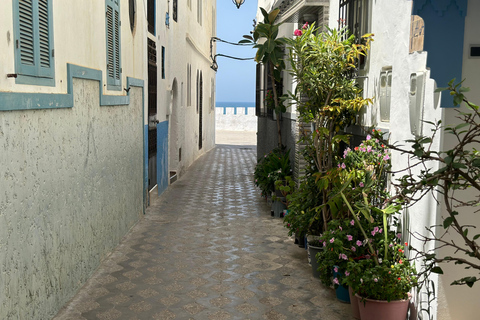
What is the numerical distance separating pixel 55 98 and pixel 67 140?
525 mm

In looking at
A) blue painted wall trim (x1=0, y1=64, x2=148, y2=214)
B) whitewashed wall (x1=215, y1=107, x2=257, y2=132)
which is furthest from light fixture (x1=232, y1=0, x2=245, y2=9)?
whitewashed wall (x1=215, y1=107, x2=257, y2=132)

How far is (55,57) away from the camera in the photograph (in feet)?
15.6

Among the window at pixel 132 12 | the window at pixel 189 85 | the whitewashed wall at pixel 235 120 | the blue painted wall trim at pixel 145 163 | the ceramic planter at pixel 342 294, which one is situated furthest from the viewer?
the whitewashed wall at pixel 235 120

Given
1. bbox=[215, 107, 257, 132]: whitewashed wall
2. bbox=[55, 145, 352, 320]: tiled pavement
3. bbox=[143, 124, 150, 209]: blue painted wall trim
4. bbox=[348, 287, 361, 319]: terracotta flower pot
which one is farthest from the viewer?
bbox=[215, 107, 257, 132]: whitewashed wall

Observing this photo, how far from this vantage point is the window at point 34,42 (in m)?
3.95

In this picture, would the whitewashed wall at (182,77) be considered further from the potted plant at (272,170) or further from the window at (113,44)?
the window at (113,44)

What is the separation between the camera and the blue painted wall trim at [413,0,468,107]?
3.87 m

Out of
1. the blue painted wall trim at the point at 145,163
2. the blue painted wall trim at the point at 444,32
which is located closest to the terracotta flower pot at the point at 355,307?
the blue painted wall trim at the point at 444,32

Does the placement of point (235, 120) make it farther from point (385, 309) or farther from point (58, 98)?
point (385, 309)

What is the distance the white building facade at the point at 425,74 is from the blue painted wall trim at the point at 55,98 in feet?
9.34

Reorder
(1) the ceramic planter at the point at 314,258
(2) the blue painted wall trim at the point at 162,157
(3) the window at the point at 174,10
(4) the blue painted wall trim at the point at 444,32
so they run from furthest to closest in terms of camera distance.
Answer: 1. (3) the window at the point at 174,10
2. (2) the blue painted wall trim at the point at 162,157
3. (1) the ceramic planter at the point at 314,258
4. (4) the blue painted wall trim at the point at 444,32

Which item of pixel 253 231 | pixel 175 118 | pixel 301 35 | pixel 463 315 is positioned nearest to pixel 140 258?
pixel 253 231

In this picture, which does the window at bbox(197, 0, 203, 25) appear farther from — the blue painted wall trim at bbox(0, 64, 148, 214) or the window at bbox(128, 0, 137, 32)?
the blue painted wall trim at bbox(0, 64, 148, 214)

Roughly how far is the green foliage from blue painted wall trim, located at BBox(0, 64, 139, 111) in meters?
3.48
